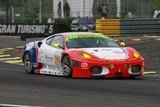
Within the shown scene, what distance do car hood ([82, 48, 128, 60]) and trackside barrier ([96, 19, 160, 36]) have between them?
19266 mm

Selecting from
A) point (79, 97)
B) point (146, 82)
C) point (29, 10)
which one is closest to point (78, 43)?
point (146, 82)

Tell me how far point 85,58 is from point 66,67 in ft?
2.11

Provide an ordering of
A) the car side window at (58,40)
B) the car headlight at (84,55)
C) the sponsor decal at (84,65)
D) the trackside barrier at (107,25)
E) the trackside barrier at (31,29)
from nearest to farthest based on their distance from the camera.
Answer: the sponsor decal at (84,65), the car headlight at (84,55), the car side window at (58,40), the trackside barrier at (107,25), the trackside barrier at (31,29)

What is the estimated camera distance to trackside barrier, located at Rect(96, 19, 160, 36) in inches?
1324

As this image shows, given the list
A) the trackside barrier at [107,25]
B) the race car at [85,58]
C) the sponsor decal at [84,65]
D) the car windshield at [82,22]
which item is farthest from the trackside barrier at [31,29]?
the sponsor decal at [84,65]

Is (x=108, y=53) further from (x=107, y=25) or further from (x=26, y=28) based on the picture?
(x=26, y=28)

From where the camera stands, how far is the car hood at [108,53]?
14.0 meters

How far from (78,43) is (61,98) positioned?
4765 mm

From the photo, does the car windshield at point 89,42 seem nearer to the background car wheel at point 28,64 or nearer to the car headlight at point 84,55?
the car headlight at point 84,55

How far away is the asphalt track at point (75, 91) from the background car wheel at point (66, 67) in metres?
0.21

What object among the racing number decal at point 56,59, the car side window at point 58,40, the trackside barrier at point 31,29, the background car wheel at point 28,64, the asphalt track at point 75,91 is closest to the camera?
the asphalt track at point 75,91

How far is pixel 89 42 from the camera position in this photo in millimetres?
14922

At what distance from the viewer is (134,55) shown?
14.3 metres

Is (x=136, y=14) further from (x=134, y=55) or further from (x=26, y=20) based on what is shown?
(x=134, y=55)
